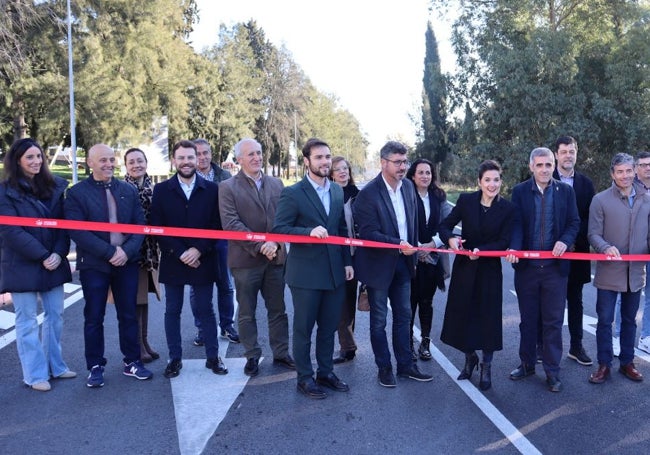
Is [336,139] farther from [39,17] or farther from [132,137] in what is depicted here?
[39,17]

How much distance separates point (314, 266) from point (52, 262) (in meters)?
2.35

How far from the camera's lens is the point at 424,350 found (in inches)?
227

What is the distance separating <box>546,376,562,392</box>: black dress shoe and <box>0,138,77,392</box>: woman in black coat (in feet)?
14.8

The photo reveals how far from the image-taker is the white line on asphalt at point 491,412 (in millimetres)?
3863

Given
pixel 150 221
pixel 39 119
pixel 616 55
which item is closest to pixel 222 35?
pixel 39 119

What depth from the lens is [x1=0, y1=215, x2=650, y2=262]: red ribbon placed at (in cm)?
475

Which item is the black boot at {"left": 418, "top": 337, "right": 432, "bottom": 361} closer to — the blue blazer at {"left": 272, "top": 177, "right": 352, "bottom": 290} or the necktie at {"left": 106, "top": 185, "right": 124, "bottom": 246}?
the blue blazer at {"left": 272, "top": 177, "right": 352, "bottom": 290}

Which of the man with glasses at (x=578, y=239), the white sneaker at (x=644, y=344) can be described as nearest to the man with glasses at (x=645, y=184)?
the white sneaker at (x=644, y=344)

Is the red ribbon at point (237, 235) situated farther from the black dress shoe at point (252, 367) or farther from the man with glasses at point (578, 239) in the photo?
the black dress shoe at point (252, 367)

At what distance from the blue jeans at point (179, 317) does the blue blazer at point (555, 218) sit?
2962mm

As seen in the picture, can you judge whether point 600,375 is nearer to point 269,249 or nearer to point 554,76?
point 269,249

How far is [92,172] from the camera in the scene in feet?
16.6

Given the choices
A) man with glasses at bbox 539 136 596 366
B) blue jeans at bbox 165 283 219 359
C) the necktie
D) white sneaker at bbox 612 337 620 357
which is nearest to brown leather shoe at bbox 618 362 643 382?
man with glasses at bbox 539 136 596 366

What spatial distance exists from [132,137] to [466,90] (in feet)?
58.7
